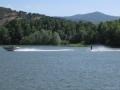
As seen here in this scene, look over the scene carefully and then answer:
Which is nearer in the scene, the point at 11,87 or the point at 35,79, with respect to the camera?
the point at 11,87

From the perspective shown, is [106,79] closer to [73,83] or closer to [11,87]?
[73,83]

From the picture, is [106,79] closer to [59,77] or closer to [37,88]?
[59,77]

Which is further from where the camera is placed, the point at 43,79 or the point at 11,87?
the point at 43,79

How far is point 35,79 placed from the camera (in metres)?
63.7

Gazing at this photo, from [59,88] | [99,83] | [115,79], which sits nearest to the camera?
[59,88]

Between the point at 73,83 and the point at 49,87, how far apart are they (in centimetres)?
450

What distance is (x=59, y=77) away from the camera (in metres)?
66.6

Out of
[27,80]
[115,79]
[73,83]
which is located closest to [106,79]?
[115,79]

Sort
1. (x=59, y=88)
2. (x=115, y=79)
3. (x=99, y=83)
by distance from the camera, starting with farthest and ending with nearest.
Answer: (x=115, y=79) < (x=99, y=83) < (x=59, y=88)

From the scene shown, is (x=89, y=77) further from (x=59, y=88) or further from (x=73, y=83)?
(x=59, y=88)

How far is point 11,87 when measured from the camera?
55344 mm

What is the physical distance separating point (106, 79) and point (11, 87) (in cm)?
1381

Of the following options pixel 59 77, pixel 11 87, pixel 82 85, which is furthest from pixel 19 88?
pixel 59 77

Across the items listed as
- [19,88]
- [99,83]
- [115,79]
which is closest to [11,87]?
[19,88]
